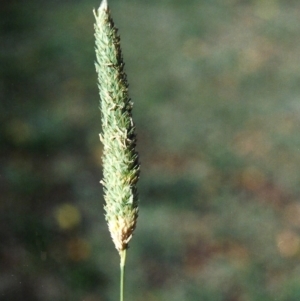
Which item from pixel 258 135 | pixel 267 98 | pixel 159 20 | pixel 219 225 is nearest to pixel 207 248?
pixel 219 225

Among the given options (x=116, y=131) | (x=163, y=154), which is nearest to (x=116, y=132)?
(x=116, y=131)

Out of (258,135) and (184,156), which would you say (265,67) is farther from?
(184,156)

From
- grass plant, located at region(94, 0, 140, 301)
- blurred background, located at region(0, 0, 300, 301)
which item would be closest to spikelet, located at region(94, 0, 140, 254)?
grass plant, located at region(94, 0, 140, 301)

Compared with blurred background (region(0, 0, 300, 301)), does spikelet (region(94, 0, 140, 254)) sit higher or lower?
higher

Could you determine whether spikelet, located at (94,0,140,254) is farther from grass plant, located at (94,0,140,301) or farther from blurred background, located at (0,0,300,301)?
blurred background, located at (0,0,300,301)

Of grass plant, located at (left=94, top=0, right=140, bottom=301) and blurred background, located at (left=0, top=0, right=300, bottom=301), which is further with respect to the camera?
blurred background, located at (left=0, top=0, right=300, bottom=301)

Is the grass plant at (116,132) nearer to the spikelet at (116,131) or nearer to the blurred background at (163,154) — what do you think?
the spikelet at (116,131)

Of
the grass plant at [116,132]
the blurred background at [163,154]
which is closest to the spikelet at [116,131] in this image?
the grass plant at [116,132]

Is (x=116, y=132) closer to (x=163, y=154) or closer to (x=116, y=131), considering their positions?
(x=116, y=131)
